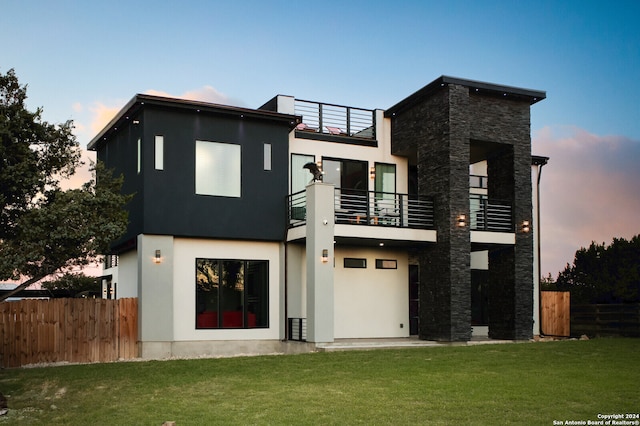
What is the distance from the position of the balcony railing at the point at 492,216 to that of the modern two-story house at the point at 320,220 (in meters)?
0.06

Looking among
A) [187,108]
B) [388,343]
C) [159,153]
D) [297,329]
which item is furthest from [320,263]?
[187,108]

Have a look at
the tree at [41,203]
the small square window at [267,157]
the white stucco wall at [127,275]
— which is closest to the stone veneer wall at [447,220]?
the small square window at [267,157]

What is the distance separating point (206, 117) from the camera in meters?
20.6

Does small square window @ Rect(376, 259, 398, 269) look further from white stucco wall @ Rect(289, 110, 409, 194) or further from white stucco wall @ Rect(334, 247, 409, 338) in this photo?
white stucco wall @ Rect(289, 110, 409, 194)

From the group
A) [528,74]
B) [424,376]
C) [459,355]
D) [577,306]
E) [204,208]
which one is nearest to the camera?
[424,376]

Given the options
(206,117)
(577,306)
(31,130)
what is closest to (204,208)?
(206,117)

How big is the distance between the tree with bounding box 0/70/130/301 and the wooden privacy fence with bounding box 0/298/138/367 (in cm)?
390

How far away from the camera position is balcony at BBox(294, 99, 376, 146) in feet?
75.4

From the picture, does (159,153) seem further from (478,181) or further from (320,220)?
(478,181)

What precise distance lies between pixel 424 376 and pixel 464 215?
8782 millimetres

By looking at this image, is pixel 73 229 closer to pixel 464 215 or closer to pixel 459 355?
pixel 459 355

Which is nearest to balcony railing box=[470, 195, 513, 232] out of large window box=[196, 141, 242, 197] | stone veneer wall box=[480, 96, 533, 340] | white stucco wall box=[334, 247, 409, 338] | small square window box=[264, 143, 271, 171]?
stone veneer wall box=[480, 96, 533, 340]

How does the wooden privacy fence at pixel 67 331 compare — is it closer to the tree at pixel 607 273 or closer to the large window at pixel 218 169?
the large window at pixel 218 169

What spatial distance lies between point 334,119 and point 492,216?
602 cm
